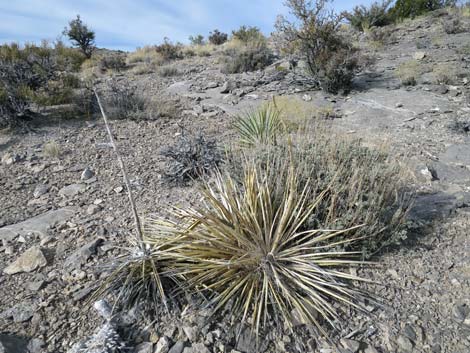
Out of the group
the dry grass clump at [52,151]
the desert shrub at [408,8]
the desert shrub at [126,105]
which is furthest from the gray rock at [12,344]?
the desert shrub at [408,8]

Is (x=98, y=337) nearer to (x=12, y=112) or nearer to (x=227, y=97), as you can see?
(x=12, y=112)

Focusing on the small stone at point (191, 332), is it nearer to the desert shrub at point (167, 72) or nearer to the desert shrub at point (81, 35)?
the desert shrub at point (167, 72)

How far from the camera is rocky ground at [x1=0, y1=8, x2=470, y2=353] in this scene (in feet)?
6.58

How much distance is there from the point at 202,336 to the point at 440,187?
3.66 m

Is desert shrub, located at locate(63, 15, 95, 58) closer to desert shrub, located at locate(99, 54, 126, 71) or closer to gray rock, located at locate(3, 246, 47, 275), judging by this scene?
desert shrub, located at locate(99, 54, 126, 71)

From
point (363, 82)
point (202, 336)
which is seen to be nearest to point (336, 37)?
point (363, 82)

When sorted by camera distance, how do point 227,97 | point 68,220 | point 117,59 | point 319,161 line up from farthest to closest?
1. point 117,59
2. point 227,97
3. point 68,220
4. point 319,161

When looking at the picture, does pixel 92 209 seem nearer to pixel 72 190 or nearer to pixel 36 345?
pixel 72 190

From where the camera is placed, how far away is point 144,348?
6.33 feet

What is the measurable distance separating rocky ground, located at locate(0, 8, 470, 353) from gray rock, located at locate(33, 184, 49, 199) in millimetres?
15

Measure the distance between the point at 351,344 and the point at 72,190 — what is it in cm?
382

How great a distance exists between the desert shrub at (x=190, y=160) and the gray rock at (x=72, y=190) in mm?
1191

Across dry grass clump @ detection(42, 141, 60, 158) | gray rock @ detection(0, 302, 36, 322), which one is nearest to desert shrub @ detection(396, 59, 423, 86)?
dry grass clump @ detection(42, 141, 60, 158)

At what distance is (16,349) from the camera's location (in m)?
1.91
